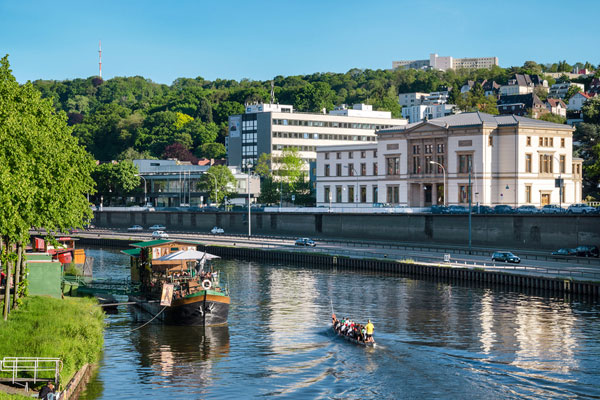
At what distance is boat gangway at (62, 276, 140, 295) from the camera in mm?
→ 78688

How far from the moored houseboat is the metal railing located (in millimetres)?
23675

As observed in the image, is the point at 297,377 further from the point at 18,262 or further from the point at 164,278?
the point at 164,278

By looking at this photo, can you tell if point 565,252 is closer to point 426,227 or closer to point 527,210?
point 527,210

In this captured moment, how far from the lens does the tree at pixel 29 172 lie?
Answer: 51.2 m

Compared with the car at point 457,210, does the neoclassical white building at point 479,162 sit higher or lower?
higher

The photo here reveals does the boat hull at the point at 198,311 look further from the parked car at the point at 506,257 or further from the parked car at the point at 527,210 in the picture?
the parked car at the point at 527,210

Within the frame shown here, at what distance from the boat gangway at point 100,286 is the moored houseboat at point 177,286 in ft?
4.36

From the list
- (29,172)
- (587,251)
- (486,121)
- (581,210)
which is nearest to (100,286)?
(29,172)

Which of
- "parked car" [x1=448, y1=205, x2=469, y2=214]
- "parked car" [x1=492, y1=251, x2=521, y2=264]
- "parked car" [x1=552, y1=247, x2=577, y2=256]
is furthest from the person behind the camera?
"parked car" [x1=448, y1=205, x2=469, y2=214]

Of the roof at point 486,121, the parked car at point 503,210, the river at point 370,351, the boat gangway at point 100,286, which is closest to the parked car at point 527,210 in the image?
the parked car at point 503,210

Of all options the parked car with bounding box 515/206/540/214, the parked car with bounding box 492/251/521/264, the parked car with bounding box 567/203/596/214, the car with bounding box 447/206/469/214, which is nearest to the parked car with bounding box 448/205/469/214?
the car with bounding box 447/206/469/214

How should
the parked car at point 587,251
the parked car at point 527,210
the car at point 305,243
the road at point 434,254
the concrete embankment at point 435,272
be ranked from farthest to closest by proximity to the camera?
1. the car at point 305,243
2. the parked car at point 527,210
3. the parked car at point 587,251
4. the road at point 434,254
5. the concrete embankment at point 435,272

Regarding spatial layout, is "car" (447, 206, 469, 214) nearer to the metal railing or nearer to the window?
the window

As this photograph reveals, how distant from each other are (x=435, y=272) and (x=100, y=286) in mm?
38895
